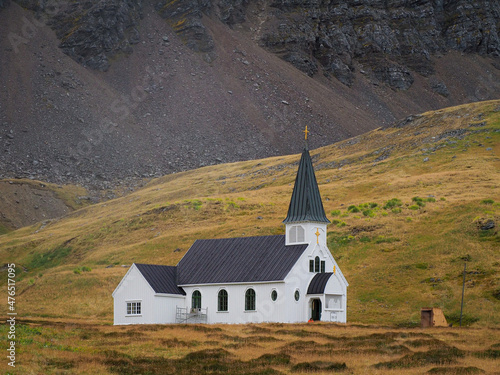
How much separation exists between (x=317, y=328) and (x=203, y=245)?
1672cm

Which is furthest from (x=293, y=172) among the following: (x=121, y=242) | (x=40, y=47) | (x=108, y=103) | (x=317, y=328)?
(x=40, y=47)

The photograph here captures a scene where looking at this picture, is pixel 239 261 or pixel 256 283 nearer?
pixel 256 283

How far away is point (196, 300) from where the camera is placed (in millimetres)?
53062

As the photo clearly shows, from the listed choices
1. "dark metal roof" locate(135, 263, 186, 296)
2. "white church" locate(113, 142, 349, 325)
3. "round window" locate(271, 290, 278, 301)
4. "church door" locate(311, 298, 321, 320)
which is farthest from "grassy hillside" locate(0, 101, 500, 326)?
"dark metal roof" locate(135, 263, 186, 296)

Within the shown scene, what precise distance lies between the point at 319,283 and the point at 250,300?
497cm

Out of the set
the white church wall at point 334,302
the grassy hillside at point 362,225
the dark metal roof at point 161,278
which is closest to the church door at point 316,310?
the white church wall at point 334,302

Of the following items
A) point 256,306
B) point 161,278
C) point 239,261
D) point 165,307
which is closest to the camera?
point 256,306

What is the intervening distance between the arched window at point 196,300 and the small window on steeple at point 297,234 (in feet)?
26.2

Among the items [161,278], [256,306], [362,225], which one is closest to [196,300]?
[161,278]

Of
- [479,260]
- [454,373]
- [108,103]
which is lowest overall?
[454,373]

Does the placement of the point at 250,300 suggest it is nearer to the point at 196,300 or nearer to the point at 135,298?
the point at 196,300

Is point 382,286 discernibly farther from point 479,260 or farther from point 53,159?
point 53,159

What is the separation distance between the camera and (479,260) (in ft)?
190

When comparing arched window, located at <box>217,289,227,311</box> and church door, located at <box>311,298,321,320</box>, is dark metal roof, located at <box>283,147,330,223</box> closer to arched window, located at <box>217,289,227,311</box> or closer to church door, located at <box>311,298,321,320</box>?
church door, located at <box>311,298,321,320</box>
